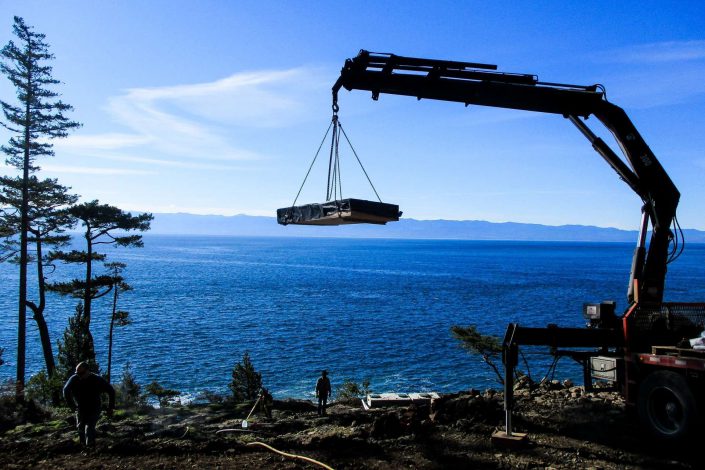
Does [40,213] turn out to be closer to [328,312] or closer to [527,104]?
[527,104]

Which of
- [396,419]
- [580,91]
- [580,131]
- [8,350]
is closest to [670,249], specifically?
[580,131]

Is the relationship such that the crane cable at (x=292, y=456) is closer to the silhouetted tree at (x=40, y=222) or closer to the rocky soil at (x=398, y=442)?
the rocky soil at (x=398, y=442)

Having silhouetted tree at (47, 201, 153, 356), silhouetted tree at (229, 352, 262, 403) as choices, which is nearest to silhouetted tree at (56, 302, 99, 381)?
silhouetted tree at (47, 201, 153, 356)

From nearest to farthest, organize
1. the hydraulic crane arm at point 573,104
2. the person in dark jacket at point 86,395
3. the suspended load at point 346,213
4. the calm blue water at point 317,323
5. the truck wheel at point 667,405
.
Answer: the truck wheel at point 667,405 < the suspended load at point 346,213 < the person in dark jacket at point 86,395 < the hydraulic crane arm at point 573,104 < the calm blue water at point 317,323

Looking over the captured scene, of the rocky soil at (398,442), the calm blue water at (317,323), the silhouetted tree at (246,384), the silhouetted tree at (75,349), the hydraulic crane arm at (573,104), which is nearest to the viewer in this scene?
the rocky soil at (398,442)

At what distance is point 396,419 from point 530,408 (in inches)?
136

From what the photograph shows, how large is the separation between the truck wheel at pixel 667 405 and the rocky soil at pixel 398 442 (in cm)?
30

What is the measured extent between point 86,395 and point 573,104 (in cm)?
1266

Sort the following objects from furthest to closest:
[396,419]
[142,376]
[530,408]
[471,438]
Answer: [142,376]
[530,408]
[396,419]
[471,438]

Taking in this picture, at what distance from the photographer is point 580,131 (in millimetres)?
13109

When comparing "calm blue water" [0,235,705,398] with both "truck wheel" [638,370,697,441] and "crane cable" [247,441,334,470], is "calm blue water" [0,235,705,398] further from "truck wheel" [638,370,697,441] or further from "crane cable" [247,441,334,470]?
"truck wheel" [638,370,697,441]

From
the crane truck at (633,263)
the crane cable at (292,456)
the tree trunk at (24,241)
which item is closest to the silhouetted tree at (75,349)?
the tree trunk at (24,241)

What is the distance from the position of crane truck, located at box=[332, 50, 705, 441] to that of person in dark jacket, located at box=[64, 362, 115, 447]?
773 cm

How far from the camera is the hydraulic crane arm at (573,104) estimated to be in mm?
11922
